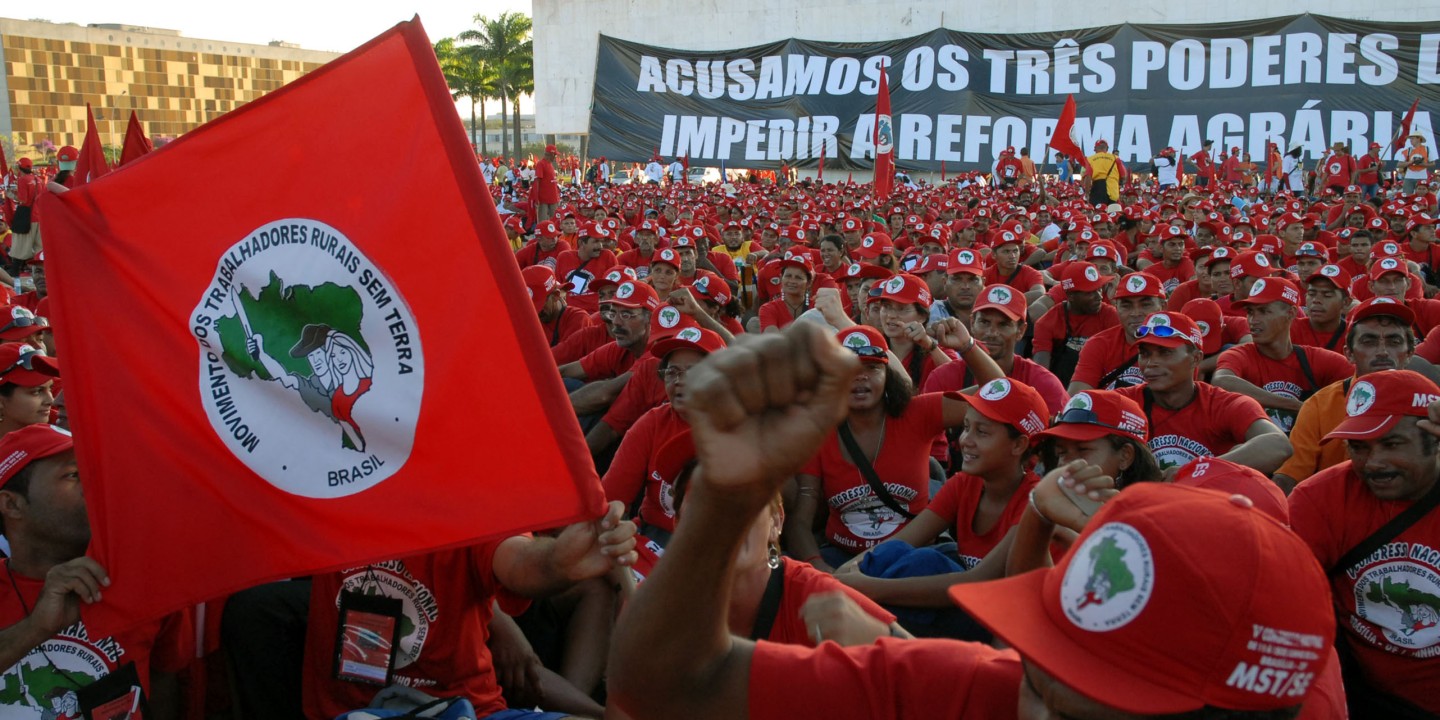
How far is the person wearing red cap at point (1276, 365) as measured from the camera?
6375 mm

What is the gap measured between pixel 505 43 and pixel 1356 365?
59.2m

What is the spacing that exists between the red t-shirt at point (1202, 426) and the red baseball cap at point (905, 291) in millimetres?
2169

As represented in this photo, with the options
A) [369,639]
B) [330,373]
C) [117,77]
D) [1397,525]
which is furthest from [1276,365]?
[117,77]

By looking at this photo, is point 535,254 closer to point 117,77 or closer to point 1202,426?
point 1202,426

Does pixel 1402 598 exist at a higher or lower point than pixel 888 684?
lower

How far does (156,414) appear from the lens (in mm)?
2881

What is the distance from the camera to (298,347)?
2912mm

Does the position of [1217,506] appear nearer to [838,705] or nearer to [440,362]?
[838,705]

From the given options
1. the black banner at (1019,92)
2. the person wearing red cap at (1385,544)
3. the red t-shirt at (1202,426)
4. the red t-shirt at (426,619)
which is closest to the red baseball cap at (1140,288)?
the red t-shirt at (1202,426)

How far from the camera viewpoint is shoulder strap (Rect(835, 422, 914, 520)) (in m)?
4.99

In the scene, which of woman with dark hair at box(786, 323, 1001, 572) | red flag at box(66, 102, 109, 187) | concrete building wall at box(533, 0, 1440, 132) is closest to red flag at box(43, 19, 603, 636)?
woman with dark hair at box(786, 323, 1001, 572)

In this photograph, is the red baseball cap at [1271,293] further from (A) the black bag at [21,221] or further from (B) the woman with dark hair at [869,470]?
(A) the black bag at [21,221]

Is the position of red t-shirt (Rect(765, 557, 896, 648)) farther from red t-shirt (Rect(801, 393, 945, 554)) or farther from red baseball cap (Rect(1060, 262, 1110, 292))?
red baseball cap (Rect(1060, 262, 1110, 292))

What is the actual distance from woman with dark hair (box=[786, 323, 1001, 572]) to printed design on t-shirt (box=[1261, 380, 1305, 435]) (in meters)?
2.32
